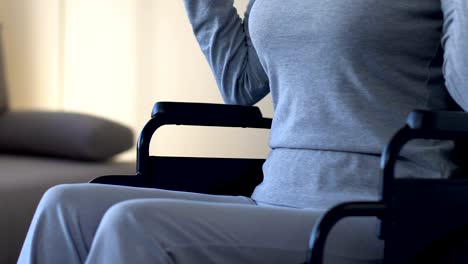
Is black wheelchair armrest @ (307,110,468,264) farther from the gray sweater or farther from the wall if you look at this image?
the wall

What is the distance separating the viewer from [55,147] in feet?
7.23

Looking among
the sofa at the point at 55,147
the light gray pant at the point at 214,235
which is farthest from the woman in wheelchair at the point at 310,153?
the sofa at the point at 55,147

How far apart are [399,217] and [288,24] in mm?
480

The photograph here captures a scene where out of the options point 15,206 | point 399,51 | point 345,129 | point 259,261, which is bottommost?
point 15,206

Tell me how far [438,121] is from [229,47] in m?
0.67

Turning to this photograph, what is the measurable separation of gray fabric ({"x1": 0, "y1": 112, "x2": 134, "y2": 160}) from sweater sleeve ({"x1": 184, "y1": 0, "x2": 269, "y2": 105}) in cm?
77

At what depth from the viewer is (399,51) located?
1.15m

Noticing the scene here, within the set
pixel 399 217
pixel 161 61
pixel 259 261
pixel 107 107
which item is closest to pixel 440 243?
pixel 399 217

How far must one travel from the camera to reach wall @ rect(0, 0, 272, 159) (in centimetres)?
206

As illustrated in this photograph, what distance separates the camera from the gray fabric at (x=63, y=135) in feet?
7.06

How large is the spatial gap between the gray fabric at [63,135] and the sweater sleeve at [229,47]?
769 millimetres

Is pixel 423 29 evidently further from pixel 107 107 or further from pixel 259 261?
pixel 107 107

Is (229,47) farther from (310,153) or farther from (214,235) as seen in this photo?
(214,235)

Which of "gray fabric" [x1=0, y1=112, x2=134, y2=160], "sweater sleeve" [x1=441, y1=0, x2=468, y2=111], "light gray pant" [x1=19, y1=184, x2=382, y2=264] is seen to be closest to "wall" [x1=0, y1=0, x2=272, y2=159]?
Answer: "gray fabric" [x1=0, y1=112, x2=134, y2=160]
